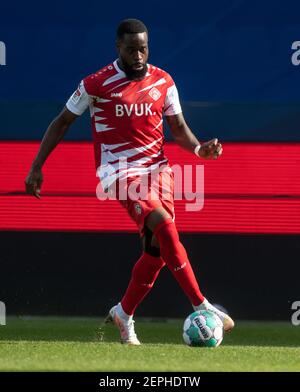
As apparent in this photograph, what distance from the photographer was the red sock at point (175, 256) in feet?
26.9

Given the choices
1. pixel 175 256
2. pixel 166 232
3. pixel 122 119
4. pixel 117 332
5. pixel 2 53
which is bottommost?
pixel 117 332

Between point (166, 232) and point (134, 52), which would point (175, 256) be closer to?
point (166, 232)

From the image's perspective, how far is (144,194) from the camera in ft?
27.3

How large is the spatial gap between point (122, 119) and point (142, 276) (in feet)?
3.33

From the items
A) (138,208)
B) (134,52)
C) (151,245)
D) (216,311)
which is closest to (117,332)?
(151,245)

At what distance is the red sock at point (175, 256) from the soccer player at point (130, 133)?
7 cm

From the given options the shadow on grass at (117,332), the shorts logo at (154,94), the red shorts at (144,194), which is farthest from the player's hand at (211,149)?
the shadow on grass at (117,332)

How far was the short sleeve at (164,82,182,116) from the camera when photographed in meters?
8.64

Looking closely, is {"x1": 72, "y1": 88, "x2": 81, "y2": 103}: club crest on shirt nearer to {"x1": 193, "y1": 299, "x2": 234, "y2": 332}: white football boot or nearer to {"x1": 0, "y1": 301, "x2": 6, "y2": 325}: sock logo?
{"x1": 193, "y1": 299, "x2": 234, "y2": 332}: white football boot

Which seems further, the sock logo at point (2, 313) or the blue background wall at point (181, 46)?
the sock logo at point (2, 313)

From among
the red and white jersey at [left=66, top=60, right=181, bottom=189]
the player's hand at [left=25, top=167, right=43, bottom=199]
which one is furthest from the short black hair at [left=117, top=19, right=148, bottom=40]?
the player's hand at [left=25, top=167, right=43, bottom=199]

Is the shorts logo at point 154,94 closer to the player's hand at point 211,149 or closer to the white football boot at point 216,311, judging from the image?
the player's hand at point 211,149

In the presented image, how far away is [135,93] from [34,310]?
8.44ft

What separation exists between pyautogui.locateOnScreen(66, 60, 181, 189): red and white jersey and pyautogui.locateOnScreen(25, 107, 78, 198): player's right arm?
7 centimetres
